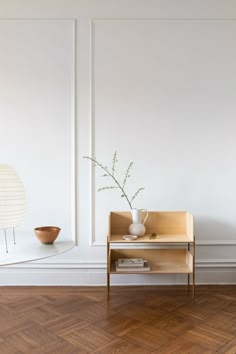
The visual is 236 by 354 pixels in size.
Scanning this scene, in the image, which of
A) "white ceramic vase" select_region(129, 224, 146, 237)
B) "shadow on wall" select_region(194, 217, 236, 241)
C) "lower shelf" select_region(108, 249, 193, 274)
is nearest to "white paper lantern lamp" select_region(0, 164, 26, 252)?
"white ceramic vase" select_region(129, 224, 146, 237)

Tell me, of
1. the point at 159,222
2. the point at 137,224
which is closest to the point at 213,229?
the point at 159,222

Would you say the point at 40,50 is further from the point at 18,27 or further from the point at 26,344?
the point at 26,344

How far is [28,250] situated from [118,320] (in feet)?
3.10

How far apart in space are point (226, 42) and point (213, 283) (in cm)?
232

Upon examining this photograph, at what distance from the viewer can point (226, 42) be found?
3424mm

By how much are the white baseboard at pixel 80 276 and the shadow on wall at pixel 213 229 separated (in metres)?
0.26

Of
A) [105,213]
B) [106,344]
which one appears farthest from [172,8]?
[106,344]

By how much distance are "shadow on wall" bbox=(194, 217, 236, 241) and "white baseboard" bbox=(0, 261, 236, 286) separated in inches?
10.3

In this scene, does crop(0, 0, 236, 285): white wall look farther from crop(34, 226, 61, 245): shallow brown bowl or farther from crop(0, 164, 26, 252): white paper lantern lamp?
crop(0, 164, 26, 252): white paper lantern lamp

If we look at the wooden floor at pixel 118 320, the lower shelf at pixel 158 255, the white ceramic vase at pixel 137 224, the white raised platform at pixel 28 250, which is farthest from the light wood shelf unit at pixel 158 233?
the white raised platform at pixel 28 250

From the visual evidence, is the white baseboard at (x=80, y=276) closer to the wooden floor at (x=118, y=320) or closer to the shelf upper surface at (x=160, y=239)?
the wooden floor at (x=118, y=320)

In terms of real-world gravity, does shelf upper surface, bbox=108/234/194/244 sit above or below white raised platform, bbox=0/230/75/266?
below

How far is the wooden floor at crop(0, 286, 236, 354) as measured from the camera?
2.31 meters

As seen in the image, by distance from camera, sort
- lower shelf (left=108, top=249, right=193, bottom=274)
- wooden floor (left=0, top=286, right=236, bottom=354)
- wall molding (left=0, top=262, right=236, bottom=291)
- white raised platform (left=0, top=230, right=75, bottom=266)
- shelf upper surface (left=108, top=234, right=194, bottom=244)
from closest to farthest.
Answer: white raised platform (left=0, top=230, right=75, bottom=266)
wooden floor (left=0, top=286, right=236, bottom=354)
shelf upper surface (left=108, top=234, right=194, bottom=244)
lower shelf (left=108, top=249, right=193, bottom=274)
wall molding (left=0, top=262, right=236, bottom=291)
